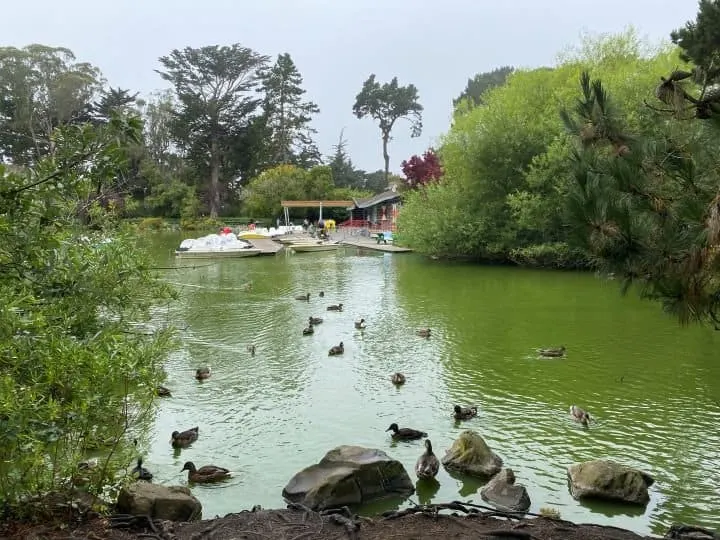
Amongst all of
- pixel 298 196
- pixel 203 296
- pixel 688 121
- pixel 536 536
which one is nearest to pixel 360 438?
pixel 536 536

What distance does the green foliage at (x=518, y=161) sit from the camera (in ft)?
87.6

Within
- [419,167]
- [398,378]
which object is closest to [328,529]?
[398,378]

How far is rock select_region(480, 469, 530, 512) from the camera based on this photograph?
21.2ft

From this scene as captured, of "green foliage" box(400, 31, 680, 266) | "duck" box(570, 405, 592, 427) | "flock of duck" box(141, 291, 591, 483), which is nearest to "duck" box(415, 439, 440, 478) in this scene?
"flock of duck" box(141, 291, 591, 483)

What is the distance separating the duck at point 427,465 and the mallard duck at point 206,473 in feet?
7.18

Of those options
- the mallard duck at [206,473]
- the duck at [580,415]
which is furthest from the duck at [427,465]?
the duck at [580,415]

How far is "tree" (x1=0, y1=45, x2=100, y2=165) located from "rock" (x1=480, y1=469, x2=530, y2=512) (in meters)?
53.6

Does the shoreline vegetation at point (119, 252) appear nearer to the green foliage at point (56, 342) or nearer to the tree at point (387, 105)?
the green foliage at point (56, 342)

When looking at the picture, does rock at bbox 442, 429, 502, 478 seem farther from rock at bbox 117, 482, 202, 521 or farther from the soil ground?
rock at bbox 117, 482, 202, 521

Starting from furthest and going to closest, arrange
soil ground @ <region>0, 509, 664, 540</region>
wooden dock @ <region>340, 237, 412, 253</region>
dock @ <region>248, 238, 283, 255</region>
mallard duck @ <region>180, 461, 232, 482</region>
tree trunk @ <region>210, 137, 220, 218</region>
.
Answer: tree trunk @ <region>210, 137, 220, 218</region>, wooden dock @ <region>340, 237, 412, 253</region>, dock @ <region>248, 238, 283, 255</region>, mallard duck @ <region>180, 461, 232, 482</region>, soil ground @ <region>0, 509, 664, 540</region>

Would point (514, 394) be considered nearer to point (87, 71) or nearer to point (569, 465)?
point (569, 465)

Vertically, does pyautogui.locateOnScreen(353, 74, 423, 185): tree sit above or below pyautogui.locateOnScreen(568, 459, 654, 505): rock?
above

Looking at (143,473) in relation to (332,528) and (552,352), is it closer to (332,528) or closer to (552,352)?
(332,528)

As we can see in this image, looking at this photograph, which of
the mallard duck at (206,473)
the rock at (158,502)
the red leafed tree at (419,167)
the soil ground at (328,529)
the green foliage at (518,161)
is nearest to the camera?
the soil ground at (328,529)
